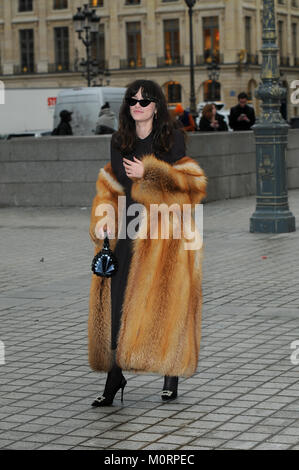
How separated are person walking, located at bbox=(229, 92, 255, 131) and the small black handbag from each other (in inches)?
569

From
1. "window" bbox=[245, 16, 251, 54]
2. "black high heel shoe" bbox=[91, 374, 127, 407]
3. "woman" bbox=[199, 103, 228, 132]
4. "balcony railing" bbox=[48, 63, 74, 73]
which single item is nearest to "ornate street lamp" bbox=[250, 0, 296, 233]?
"woman" bbox=[199, 103, 228, 132]

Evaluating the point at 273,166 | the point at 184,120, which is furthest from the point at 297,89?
the point at 273,166

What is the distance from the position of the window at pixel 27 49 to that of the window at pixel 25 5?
4.78 ft

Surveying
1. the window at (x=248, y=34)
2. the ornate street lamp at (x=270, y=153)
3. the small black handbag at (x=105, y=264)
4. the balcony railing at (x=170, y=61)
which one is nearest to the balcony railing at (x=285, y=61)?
the window at (x=248, y=34)

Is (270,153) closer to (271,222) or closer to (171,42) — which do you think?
(271,222)

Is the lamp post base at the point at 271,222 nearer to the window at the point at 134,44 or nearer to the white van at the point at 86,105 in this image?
the white van at the point at 86,105

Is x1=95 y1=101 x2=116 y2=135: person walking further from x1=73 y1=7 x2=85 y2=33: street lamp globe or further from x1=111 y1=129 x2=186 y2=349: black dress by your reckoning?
x1=73 y1=7 x2=85 y2=33: street lamp globe

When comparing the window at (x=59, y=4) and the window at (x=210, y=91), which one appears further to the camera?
the window at (x=59, y=4)

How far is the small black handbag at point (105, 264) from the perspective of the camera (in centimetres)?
574

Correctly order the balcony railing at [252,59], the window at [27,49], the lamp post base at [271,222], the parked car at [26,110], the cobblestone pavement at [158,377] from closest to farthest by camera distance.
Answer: the cobblestone pavement at [158,377] < the lamp post base at [271,222] < the parked car at [26,110] < the balcony railing at [252,59] < the window at [27,49]

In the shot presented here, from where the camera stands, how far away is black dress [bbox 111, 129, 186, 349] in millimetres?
5875

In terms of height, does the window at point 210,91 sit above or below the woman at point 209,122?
above

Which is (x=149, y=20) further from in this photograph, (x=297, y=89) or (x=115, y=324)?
(x=115, y=324)

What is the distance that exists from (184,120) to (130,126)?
1533 centimetres
